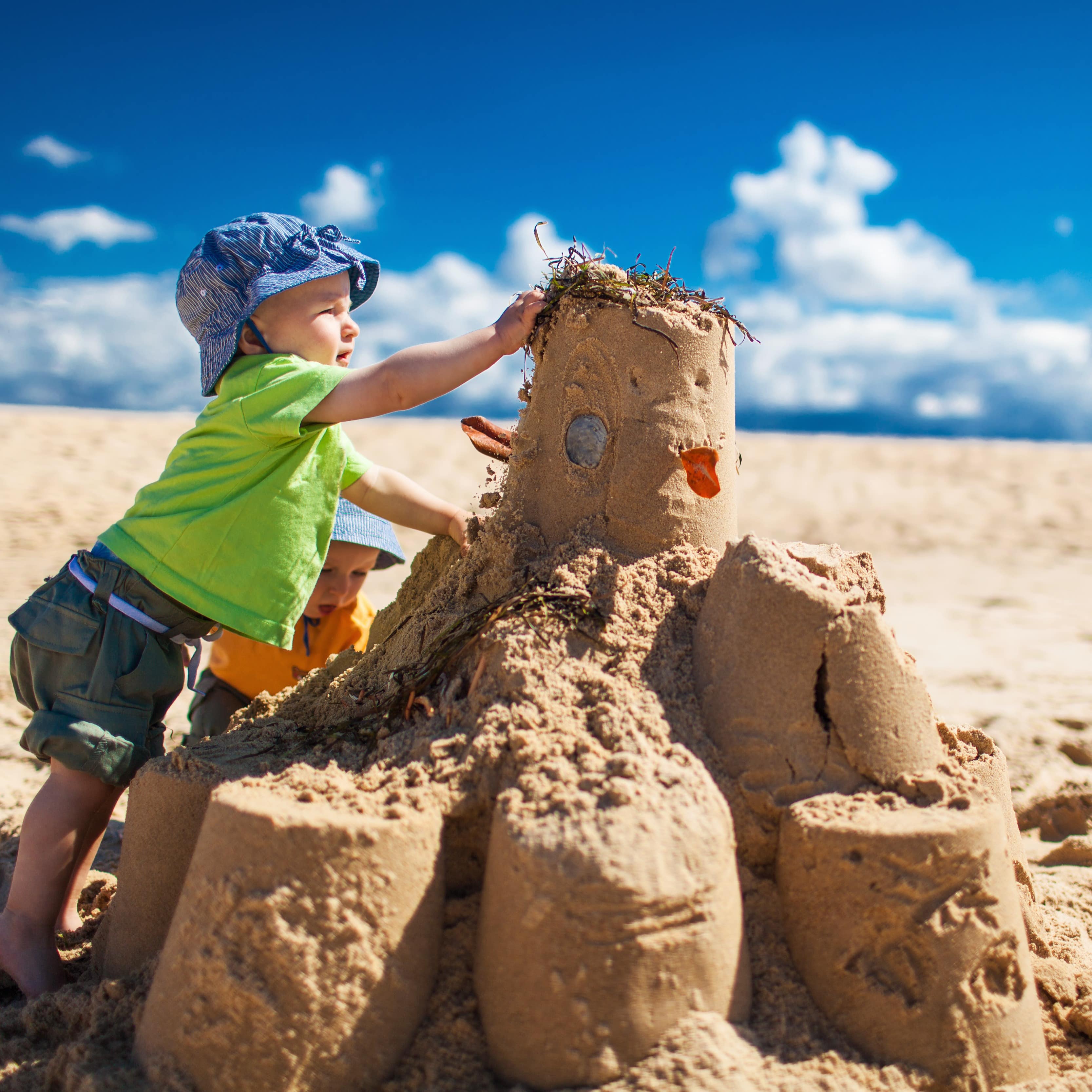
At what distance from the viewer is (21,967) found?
91.1 inches

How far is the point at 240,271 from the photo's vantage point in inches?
103

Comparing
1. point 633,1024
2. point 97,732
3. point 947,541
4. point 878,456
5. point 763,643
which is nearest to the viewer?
point 633,1024

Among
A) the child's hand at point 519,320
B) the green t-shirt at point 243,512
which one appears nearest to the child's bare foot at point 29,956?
the green t-shirt at point 243,512

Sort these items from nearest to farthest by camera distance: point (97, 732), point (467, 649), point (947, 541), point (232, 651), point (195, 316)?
1. point (467, 649)
2. point (97, 732)
3. point (195, 316)
4. point (232, 651)
5. point (947, 541)

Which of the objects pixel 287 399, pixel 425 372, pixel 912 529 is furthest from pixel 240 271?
pixel 912 529

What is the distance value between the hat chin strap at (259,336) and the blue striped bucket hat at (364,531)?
1.10 meters

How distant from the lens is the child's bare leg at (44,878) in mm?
2326

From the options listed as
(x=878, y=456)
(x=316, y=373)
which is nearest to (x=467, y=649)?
(x=316, y=373)

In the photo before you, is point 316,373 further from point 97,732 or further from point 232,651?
point 232,651

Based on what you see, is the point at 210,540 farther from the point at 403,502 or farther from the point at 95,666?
the point at 403,502

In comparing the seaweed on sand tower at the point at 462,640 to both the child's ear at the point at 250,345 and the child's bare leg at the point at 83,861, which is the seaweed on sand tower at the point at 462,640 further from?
the child's ear at the point at 250,345

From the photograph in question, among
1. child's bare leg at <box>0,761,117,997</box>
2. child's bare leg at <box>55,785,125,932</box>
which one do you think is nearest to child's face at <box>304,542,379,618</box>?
child's bare leg at <box>55,785,125,932</box>

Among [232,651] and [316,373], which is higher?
[316,373]

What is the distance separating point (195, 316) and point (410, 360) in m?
0.74
